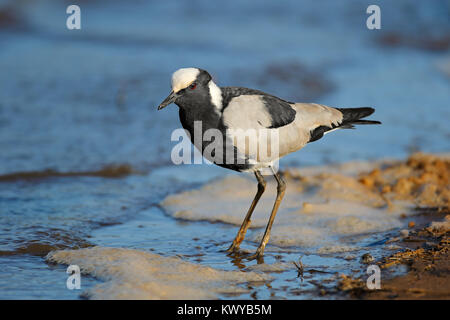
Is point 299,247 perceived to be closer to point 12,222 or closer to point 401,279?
point 401,279

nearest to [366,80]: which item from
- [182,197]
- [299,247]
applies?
[182,197]

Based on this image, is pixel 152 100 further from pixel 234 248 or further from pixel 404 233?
pixel 404 233

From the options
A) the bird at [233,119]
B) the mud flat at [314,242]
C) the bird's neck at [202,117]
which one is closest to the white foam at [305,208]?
the mud flat at [314,242]

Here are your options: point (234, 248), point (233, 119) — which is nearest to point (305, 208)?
point (234, 248)

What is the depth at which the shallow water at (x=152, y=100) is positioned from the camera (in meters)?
5.87

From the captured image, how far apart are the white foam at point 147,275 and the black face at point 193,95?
1.30 m

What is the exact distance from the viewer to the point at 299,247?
573 cm

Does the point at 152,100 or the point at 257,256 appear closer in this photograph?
the point at 257,256

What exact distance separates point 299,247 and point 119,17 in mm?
12625

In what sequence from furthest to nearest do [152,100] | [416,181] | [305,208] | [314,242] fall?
[152,100] → [416,181] → [305,208] → [314,242]

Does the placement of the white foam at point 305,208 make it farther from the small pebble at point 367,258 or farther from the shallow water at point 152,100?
the small pebble at point 367,258

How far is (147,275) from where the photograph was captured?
15.9 ft

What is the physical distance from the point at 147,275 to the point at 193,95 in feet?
5.10

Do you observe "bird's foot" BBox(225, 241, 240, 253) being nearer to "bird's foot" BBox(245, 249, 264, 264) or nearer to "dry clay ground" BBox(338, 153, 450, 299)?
"bird's foot" BBox(245, 249, 264, 264)
